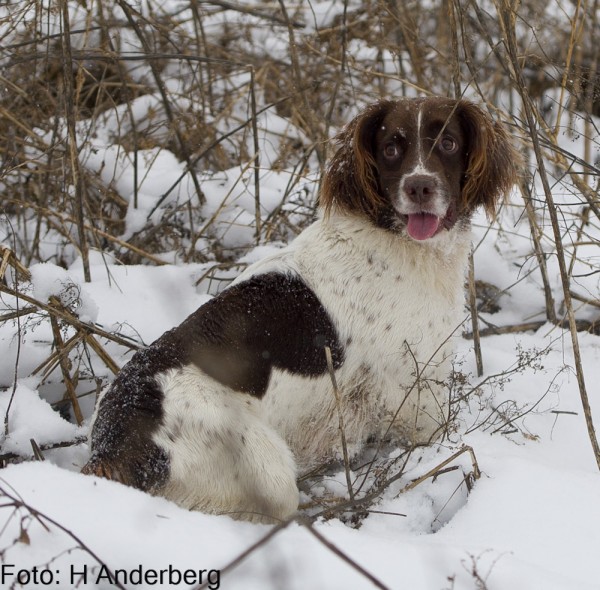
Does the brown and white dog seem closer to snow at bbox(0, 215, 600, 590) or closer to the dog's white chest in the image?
the dog's white chest

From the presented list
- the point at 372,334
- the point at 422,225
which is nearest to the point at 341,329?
the point at 372,334

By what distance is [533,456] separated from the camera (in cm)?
302

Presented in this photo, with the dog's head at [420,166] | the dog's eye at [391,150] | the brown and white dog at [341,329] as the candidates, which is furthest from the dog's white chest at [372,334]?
the dog's eye at [391,150]

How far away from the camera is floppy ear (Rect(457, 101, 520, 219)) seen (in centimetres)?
307

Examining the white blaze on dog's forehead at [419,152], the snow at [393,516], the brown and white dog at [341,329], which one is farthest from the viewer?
the white blaze on dog's forehead at [419,152]

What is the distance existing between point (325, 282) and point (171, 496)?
0.93 metres

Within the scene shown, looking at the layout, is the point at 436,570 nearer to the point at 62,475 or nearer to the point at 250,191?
the point at 62,475

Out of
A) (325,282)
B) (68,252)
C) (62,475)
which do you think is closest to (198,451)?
(62,475)

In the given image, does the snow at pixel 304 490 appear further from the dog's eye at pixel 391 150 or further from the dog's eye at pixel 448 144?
the dog's eye at pixel 391 150

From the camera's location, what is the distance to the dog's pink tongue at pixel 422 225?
9.68 ft

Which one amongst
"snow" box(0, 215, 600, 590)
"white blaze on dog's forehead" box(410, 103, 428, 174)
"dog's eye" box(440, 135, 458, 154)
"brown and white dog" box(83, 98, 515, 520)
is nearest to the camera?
"snow" box(0, 215, 600, 590)

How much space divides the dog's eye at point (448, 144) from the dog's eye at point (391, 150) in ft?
0.53

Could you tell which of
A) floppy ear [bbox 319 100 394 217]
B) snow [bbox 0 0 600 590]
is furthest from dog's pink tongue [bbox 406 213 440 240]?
snow [bbox 0 0 600 590]

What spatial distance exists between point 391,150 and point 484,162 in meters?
0.35
